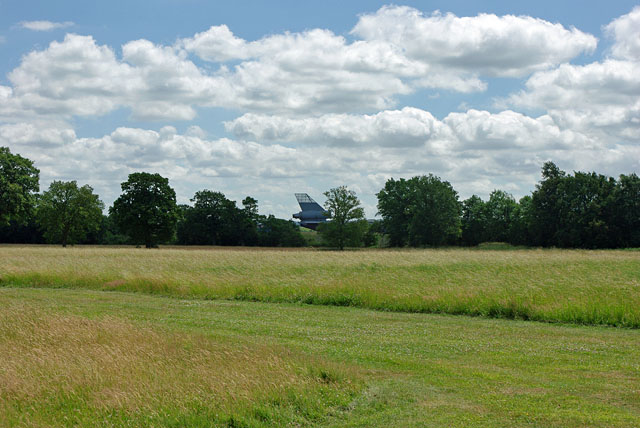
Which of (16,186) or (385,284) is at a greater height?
(16,186)

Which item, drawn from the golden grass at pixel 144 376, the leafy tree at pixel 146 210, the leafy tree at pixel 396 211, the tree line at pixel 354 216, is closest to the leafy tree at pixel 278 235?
the tree line at pixel 354 216

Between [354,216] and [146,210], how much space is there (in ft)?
97.7

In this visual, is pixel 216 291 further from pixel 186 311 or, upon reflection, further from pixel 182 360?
pixel 182 360

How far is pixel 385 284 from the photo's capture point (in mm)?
22766

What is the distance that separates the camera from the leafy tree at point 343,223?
274 feet

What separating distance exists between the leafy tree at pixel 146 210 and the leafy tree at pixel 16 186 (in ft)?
41.0

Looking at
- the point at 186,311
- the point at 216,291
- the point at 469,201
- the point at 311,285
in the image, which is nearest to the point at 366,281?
the point at 311,285

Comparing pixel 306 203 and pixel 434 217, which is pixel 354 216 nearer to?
pixel 434 217

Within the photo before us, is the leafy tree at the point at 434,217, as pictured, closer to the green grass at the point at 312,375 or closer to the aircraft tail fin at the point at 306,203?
the aircraft tail fin at the point at 306,203

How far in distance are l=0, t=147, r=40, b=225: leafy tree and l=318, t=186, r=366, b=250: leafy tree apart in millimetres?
39427

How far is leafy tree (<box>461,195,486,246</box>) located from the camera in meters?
94.4

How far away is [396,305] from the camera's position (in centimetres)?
1939

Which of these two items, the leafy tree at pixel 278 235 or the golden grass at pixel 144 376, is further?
the leafy tree at pixel 278 235

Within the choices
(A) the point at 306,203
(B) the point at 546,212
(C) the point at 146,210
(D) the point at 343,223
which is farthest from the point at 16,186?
(A) the point at 306,203
